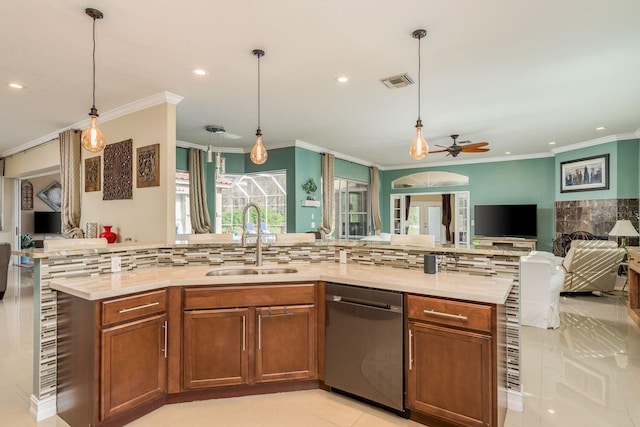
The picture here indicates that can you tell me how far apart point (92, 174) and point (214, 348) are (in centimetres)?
351

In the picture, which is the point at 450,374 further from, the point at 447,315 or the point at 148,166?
the point at 148,166

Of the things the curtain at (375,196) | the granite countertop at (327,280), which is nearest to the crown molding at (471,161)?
the curtain at (375,196)

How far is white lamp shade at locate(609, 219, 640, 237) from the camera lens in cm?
566

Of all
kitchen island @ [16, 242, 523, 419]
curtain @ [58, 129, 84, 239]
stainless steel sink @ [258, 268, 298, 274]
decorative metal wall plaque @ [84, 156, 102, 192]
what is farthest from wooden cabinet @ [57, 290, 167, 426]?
curtain @ [58, 129, 84, 239]

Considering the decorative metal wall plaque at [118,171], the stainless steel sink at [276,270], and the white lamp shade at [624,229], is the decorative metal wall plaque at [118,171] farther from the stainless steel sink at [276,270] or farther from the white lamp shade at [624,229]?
the white lamp shade at [624,229]

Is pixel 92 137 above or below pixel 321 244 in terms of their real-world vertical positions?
above

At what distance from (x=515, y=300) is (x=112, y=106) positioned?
457 centimetres

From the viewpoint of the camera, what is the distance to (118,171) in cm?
420

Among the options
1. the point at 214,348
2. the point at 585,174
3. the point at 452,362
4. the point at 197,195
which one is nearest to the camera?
the point at 452,362

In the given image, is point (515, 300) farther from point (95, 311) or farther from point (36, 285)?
point (36, 285)

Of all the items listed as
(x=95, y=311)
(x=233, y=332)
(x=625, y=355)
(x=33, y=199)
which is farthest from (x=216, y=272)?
(x=33, y=199)

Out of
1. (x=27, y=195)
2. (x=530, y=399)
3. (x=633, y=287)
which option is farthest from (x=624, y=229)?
(x=27, y=195)

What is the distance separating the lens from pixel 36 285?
7.75 ft

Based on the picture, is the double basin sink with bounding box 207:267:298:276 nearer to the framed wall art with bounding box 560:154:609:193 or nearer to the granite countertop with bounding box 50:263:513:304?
the granite countertop with bounding box 50:263:513:304
